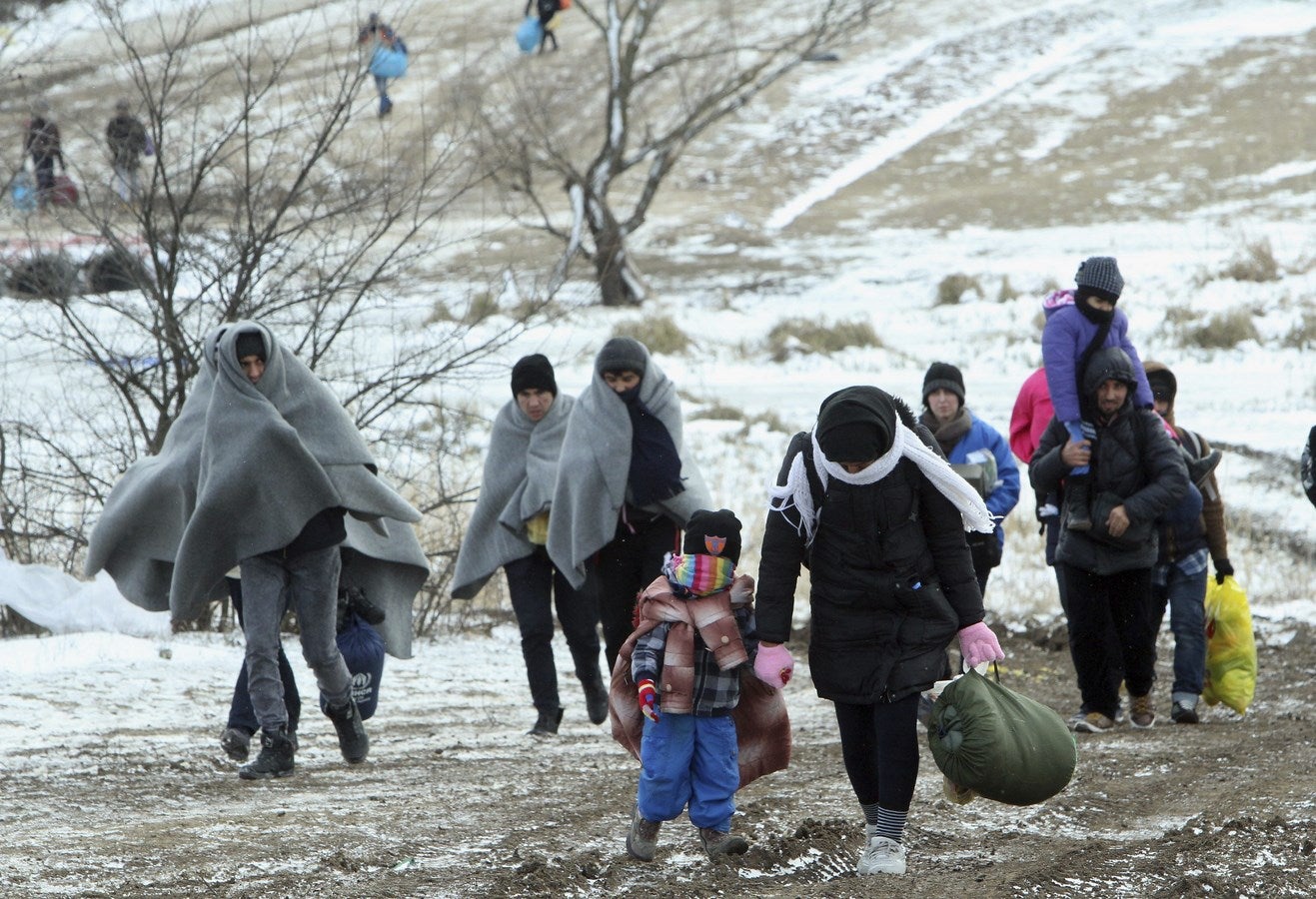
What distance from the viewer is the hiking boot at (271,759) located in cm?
615

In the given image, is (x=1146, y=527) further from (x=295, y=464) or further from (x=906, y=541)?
(x=295, y=464)

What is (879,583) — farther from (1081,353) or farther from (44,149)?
(44,149)

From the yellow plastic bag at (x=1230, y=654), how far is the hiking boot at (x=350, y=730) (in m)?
3.99

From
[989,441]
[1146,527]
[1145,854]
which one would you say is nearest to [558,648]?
[989,441]

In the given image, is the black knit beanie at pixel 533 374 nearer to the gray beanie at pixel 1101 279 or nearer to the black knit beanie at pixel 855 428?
the gray beanie at pixel 1101 279

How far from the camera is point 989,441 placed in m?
7.49

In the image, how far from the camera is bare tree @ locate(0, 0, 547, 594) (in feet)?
30.3

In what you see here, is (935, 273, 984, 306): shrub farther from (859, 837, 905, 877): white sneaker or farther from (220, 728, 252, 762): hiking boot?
(859, 837, 905, 877): white sneaker

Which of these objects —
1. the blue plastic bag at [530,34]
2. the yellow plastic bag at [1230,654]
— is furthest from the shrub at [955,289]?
the yellow plastic bag at [1230,654]

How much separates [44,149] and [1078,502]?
6670 millimetres

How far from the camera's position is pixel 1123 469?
6.86m

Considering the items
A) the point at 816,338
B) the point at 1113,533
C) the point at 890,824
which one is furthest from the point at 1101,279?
the point at 816,338

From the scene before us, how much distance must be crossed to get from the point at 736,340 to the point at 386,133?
1234 centimetres

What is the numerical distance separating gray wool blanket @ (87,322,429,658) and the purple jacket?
2870 mm
